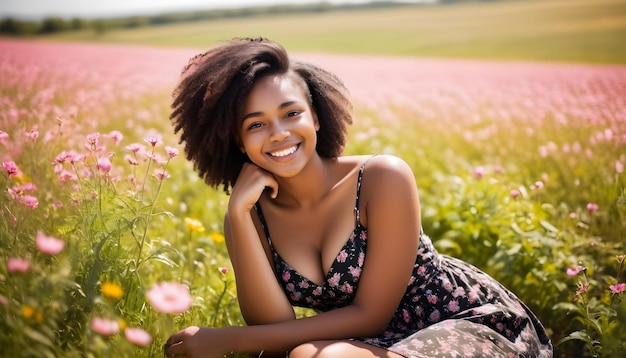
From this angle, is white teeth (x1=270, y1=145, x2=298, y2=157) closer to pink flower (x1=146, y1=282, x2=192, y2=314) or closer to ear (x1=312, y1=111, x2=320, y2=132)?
ear (x1=312, y1=111, x2=320, y2=132)

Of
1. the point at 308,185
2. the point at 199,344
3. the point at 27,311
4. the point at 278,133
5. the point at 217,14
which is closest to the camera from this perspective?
the point at 27,311

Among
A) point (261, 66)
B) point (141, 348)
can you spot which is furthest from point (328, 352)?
point (261, 66)

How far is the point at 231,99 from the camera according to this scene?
7.63 ft

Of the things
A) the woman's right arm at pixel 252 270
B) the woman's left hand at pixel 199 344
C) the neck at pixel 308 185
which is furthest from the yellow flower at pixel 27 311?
the neck at pixel 308 185

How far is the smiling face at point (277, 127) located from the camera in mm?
2311

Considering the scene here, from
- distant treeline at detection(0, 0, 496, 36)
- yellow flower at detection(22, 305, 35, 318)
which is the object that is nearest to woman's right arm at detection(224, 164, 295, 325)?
yellow flower at detection(22, 305, 35, 318)

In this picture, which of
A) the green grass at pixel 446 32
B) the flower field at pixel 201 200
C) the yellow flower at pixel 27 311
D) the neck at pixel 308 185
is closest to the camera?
the yellow flower at pixel 27 311

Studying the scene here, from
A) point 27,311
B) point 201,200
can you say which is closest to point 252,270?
point 27,311

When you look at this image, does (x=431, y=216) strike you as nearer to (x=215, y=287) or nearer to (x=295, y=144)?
(x=215, y=287)

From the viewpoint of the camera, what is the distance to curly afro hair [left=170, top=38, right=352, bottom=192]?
2.35 m

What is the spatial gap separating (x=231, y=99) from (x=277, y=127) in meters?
0.20

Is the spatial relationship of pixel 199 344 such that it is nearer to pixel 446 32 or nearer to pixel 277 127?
pixel 277 127

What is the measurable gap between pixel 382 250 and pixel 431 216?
5.62 feet

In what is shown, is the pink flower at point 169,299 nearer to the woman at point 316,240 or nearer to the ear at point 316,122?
the woman at point 316,240
